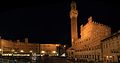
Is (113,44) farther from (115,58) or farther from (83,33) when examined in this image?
(83,33)

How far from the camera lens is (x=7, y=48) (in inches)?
6531

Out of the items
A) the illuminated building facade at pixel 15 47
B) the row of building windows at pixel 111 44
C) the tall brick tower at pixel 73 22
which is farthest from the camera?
the illuminated building facade at pixel 15 47

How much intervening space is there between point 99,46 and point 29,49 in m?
107

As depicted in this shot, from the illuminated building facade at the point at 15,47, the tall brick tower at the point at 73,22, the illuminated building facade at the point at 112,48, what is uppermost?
the tall brick tower at the point at 73,22

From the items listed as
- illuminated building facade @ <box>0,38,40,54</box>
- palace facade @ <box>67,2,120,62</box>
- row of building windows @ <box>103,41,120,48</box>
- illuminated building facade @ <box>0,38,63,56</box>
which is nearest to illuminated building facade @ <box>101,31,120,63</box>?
row of building windows @ <box>103,41,120,48</box>

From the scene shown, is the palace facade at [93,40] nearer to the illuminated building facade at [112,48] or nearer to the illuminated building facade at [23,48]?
the illuminated building facade at [112,48]

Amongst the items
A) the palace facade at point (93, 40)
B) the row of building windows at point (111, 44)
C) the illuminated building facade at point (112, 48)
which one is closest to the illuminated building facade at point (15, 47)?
the palace facade at point (93, 40)

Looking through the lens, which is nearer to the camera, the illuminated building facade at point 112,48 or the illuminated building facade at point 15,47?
the illuminated building facade at point 112,48

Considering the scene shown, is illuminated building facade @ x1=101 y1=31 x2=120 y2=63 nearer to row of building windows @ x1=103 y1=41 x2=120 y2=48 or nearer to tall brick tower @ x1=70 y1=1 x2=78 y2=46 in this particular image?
row of building windows @ x1=103 y1=41 x2=120 y2=48

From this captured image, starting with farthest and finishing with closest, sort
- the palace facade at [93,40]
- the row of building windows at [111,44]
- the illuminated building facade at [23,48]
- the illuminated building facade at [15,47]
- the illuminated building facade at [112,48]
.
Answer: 1. the illuminated building facade at [23,48]
2. the illuminated building facade at [15,47]
3. the palace facade at [93,40]
4. the row of building windows at [111,44]
5. the illuminated building facade at [112,48]

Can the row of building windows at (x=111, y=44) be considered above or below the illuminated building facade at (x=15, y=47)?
below

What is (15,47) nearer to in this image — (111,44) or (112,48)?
(111,44)

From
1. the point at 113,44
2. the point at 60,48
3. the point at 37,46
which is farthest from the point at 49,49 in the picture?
the point at 113,44

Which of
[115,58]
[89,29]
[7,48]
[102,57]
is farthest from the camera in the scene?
[7,48]
